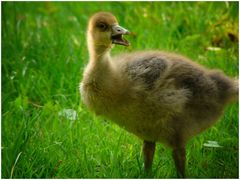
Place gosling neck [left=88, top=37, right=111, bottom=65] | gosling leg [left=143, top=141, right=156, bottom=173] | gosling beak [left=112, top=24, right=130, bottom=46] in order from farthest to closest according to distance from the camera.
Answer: gosling leg [left=143, top=141, right=156, bottom=173]
gosling neck [left=88, top=37, right=111, bottom=65]
gosling beak [left=112, top=24, right=130, bottom=46]

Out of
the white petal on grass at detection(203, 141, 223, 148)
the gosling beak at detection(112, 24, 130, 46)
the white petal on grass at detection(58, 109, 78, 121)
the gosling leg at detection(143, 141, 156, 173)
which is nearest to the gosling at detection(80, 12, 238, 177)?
the gosling beak at detection(112, 24, 130, 46)

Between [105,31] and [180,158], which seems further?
[180,158]

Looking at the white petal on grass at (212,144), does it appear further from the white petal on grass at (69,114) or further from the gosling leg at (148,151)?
the white petal on grass at (69,114)

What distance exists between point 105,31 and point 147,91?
0.42m

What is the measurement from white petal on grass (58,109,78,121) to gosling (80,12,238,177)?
2.91ft

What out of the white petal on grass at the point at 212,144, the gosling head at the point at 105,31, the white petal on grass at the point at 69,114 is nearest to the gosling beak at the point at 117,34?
the gosling head at the point at 105,31

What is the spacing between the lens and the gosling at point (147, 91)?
3611 mm

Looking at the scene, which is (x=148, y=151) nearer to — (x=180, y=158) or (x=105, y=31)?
(x=180, y=158)

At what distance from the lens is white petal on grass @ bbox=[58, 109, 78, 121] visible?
4.63 m

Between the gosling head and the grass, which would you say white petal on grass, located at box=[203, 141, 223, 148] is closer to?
the grass

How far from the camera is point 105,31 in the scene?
3.59 metres

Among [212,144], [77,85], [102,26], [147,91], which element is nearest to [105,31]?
[102,26]

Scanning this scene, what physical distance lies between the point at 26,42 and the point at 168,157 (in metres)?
2.28

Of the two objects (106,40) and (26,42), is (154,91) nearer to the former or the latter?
(106,40)
